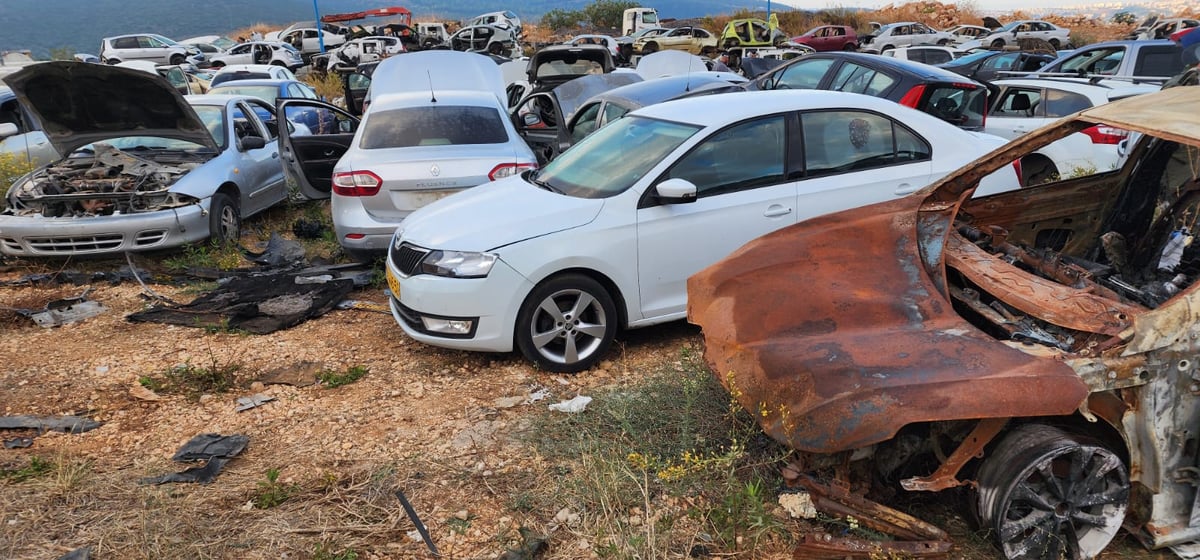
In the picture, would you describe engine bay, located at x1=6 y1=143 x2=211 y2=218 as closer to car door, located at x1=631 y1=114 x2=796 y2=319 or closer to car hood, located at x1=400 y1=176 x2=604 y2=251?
car hood, located at x1=400 y1=176 x2=604 y2=251

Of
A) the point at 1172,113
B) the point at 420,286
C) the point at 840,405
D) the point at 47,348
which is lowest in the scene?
the point at 47,348

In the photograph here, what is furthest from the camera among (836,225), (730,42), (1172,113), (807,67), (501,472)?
(730,42)

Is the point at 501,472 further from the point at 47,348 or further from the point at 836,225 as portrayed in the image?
the point at 47,348

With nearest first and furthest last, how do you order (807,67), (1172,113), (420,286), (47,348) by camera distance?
1. (1172,113)
2. (420,286)
3. (47,348)
4. (807,67)

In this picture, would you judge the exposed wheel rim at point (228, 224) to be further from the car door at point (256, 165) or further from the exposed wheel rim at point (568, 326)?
the exposed wheel rim at point (568, 326)

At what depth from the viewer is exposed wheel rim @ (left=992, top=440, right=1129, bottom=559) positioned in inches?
104

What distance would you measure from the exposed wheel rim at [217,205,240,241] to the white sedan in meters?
3.49

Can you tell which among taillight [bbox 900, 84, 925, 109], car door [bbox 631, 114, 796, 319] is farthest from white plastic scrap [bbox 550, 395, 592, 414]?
taillight [bbox 900, 84, 925, 109]

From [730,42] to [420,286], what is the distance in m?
23.5

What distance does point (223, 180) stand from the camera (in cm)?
730

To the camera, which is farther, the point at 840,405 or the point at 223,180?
the point at 223,180

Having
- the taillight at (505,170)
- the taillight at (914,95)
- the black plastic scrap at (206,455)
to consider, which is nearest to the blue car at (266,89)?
the taillight at (505,170)

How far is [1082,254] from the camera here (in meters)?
4.13

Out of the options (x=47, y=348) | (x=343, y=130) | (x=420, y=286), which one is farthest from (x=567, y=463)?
(x=343, y=130)
